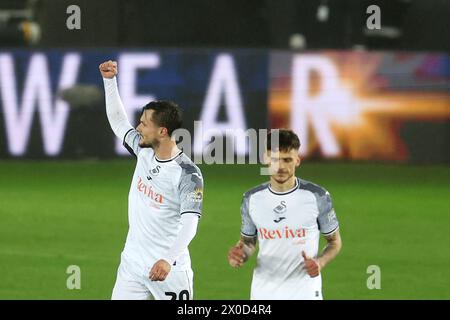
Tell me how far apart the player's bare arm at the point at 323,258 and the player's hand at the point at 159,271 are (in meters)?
0.88

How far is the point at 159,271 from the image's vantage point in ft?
26.8

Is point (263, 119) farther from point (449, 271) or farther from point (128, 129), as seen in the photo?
point (128, 129)

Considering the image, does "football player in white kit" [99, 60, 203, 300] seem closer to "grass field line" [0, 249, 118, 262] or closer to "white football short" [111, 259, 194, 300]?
"white football short" [111, 259, 194, 300]

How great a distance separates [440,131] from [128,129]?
11.6m

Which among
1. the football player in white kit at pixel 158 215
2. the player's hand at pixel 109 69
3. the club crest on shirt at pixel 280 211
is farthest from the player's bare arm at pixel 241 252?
the player's hand at pixel 109 69

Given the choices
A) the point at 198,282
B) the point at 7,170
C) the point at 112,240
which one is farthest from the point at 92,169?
the point at 198,282

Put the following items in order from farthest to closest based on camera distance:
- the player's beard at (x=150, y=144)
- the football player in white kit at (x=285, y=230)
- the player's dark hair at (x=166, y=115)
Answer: the player's beard at (x=150, y=144), the player's dark hair at (x=166, y=115), the football player in white kit at (x=285, y=230)

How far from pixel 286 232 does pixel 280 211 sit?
0.47 ft

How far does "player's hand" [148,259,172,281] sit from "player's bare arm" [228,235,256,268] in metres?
0.43

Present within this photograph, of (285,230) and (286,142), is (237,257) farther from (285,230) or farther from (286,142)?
(286,142)

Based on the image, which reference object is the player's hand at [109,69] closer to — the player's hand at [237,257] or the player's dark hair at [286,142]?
the player's dark hair at [286,142]

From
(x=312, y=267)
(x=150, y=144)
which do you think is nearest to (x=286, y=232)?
(x=312, y=267)

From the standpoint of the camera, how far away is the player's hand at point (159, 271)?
8.16m

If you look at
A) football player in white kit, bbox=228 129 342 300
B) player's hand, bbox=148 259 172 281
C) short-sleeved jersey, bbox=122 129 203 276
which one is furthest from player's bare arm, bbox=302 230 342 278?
short-sleeved jersey, bbox=122 129 203 276
